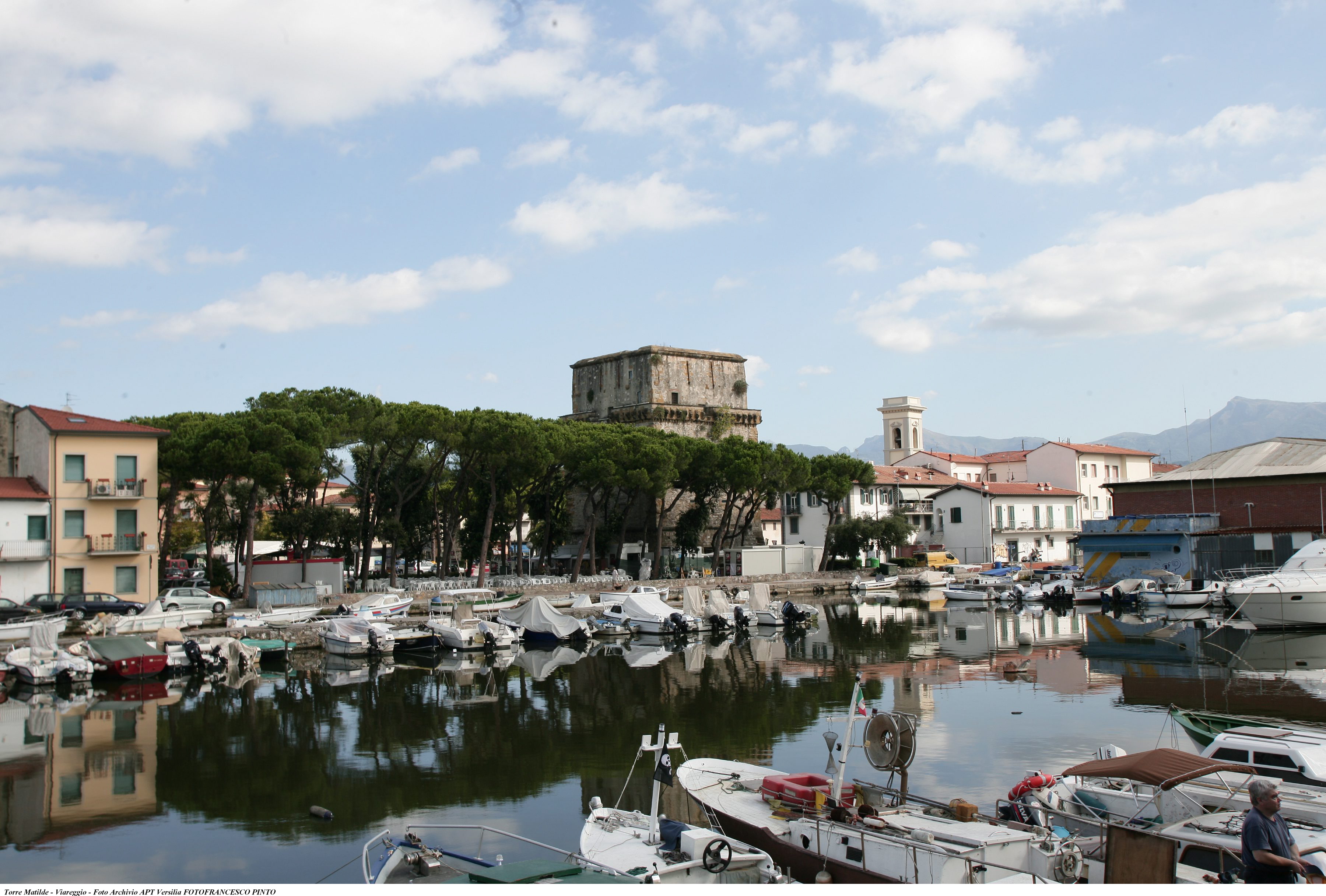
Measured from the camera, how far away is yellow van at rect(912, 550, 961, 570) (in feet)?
228

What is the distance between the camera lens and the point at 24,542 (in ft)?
118

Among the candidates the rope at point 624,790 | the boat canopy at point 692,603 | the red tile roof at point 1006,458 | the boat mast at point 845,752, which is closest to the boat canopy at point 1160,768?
the boat mast at point 845,752

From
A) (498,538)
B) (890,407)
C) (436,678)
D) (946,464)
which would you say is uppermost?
(890,407)


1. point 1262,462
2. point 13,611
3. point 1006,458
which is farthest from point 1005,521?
point 13,611

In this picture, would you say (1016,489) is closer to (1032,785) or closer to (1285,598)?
(1285,598)

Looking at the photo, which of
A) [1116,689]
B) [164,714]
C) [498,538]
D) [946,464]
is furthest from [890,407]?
[164,714]

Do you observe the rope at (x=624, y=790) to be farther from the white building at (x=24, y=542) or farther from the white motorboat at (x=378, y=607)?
the white building at (x=24, y=542)

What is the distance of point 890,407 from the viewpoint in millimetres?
100000

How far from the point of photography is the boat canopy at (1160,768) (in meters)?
11.1

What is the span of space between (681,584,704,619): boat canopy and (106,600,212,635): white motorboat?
1889cm

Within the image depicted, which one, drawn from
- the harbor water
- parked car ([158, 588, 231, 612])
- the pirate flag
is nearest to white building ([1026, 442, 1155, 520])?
the harbor water

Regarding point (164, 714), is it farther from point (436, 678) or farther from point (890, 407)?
point (890, 407)

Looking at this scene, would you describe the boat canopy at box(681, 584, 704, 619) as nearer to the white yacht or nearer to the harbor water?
the harbor water
